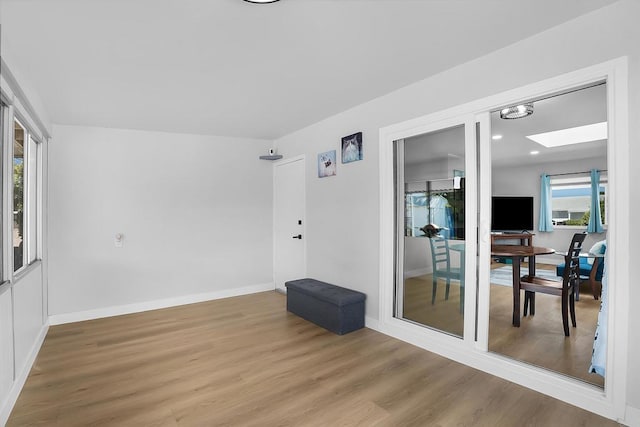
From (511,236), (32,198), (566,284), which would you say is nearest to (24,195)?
(32,198)

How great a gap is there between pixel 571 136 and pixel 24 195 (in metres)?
7.68

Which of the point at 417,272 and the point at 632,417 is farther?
the point at 417,272

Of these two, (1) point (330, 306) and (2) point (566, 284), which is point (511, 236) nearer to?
(2) point (566, 284)

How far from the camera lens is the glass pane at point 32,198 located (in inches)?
129

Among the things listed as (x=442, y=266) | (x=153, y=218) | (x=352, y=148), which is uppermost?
(x=352, y=148)

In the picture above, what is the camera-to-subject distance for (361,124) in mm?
3768

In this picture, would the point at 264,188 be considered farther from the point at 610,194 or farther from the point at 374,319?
the point at 610,194

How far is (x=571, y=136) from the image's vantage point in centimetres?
555

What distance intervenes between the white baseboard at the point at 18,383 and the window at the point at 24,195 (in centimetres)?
79

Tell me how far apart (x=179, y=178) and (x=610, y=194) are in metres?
4.78

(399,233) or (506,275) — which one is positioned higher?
(399,233)

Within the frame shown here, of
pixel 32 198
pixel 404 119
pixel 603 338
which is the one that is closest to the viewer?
pixel 603 338

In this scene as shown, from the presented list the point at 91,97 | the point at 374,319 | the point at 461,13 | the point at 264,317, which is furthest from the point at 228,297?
the point at 461,13

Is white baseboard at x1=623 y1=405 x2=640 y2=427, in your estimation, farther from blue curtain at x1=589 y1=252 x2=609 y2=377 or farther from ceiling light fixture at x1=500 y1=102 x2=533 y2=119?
ceiling light fixture at x1=500 y1=102 x2=533 y2=119
